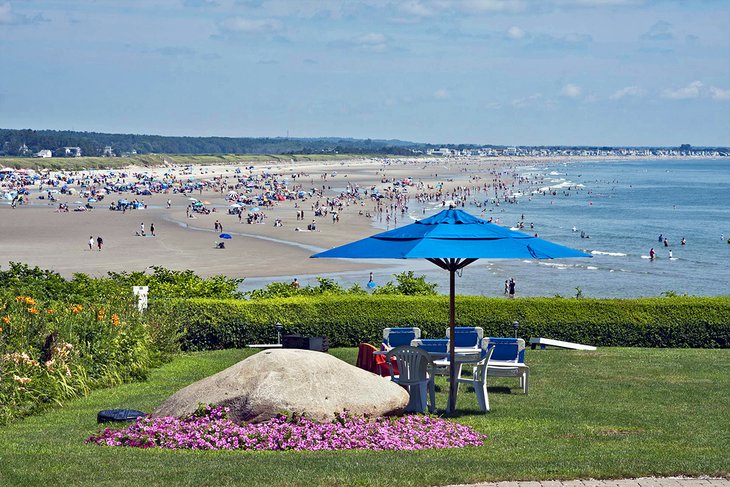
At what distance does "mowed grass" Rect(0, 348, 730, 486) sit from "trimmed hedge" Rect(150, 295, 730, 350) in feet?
11.8

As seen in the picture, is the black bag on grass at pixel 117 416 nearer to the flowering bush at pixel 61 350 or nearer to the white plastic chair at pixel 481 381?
the flowering bush at pixel 61 350

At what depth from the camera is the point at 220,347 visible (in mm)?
19531

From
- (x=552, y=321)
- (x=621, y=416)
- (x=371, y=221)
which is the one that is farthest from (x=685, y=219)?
(x=621, y=416)

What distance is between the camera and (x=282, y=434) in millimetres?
10352

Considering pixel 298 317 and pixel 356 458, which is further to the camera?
pixel 298 317

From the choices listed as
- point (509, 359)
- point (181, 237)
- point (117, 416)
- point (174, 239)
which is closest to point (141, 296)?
point (117, 416)

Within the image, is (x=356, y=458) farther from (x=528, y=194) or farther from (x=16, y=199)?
(x=528, y=194)

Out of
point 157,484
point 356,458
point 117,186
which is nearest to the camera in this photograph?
point 157,484

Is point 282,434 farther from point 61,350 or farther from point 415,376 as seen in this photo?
point 61,350

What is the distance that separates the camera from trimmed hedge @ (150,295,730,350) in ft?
63.6

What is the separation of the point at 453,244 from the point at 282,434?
3099mm

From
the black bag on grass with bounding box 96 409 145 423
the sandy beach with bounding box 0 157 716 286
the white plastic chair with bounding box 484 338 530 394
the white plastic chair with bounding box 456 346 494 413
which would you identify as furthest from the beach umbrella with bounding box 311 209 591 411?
the sandy beach with bounding box 0 157 716 286

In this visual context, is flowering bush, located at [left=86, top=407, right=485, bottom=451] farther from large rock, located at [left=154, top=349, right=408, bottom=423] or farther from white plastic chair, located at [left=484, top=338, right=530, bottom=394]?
white plastic chair, located at [left=484, top=338, right=530, bottom=394]

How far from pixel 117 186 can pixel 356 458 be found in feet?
360
